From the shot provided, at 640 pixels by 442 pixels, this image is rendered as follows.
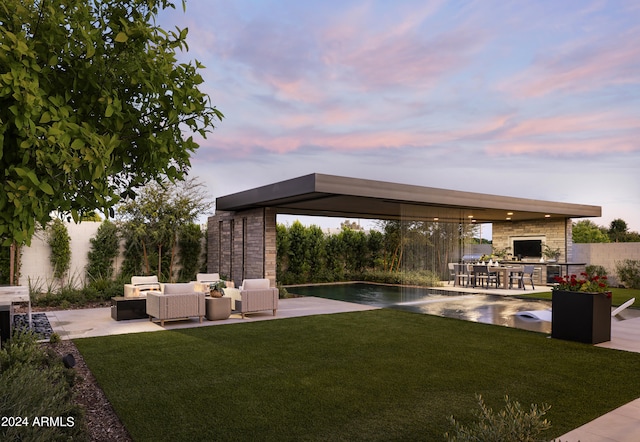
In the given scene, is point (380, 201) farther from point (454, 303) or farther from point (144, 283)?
point (144, 283)

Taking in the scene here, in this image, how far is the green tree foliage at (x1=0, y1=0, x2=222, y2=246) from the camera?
68.9 inches

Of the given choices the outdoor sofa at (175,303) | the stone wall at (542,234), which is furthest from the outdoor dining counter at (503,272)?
the outdoor sofa at (175,303)

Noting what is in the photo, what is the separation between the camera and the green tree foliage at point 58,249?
13.6 metres

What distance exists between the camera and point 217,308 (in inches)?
375

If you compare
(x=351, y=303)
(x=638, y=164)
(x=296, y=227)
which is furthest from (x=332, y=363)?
(x=638, y=164)

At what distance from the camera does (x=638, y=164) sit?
1609cm

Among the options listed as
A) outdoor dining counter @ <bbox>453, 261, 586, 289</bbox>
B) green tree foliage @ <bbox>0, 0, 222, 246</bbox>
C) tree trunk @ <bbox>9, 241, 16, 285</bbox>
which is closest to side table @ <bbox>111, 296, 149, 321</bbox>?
tree trunk @ <bbox>9, 241, 16, 285</bbox>

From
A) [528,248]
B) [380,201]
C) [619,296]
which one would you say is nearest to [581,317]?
[380,201]

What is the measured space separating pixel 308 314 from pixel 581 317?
18.4 feet

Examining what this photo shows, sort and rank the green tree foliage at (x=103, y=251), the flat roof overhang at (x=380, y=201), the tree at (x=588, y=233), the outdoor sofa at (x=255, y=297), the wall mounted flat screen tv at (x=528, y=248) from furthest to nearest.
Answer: the tree at (x=588, y=233) → the wall mounted flat screen tv at (x=528, y=248) → the green tree foliage at (x=103, y=251) → the flat roof overhang at (x=380, y=201) → the outdoor sofa at (x=255, y=297)

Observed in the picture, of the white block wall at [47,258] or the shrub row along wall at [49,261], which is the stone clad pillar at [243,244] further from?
the white block wall at [47,258]

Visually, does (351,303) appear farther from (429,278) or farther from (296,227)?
(296,227)

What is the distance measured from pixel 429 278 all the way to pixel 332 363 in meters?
9.88

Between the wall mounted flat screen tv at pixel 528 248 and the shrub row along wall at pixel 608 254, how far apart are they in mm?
1534
